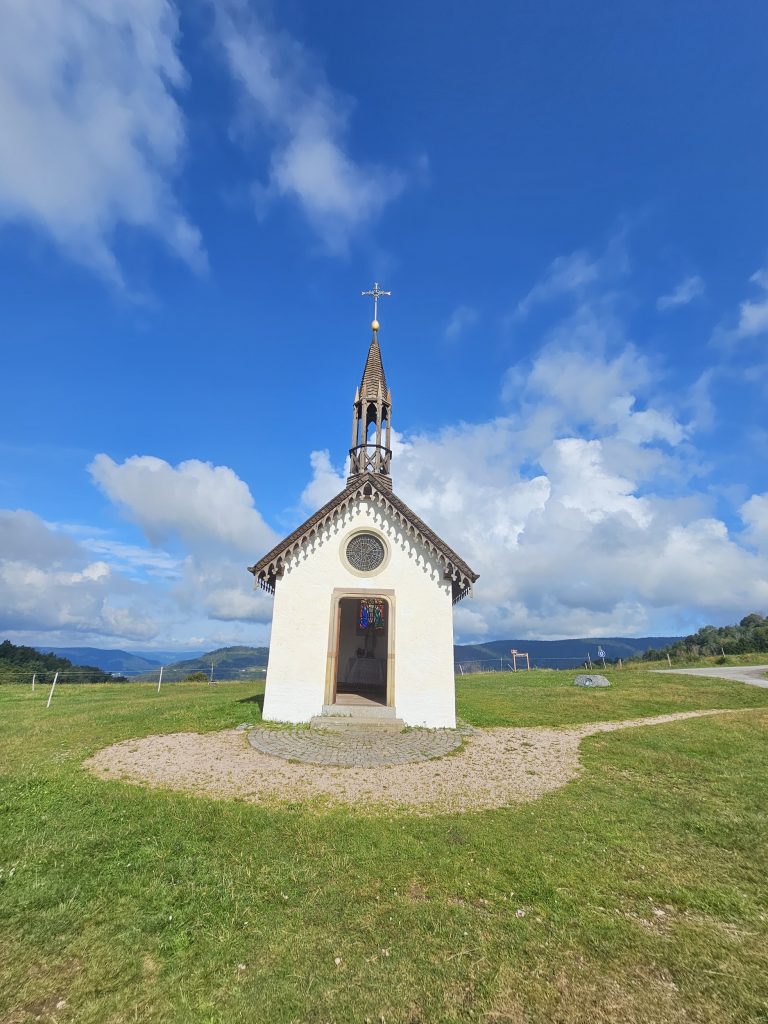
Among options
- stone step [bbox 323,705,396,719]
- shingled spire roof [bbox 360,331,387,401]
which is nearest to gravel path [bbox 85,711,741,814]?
stone step [bbox 323,705,396,719]

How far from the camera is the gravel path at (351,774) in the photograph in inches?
377

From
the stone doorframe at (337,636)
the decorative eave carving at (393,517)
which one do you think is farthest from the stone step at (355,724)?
the decorative eave carving at (393,517)

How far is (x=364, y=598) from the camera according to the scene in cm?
1764

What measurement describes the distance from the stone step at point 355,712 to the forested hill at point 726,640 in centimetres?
5270

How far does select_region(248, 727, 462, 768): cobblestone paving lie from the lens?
1230 centimetres

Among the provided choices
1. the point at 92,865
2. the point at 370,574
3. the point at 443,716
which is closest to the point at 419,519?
the point at 370,574

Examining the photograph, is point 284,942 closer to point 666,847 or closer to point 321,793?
point 321,793

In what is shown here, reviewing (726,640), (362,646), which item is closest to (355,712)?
(362,646)

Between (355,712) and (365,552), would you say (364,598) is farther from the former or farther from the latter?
(355,712)

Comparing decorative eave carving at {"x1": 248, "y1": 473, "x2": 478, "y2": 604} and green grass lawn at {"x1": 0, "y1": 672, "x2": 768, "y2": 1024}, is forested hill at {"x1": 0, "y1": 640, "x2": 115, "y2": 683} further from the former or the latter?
green grass lawn at {"x1": 0, "y1": 672, "x2": 768, "y2": 1024}

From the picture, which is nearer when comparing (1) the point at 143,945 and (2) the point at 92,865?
(1) the point at 143,945

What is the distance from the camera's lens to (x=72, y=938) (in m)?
5.04

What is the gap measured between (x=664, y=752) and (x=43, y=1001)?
1462 centimetres

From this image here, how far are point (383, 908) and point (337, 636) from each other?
11.8 m
